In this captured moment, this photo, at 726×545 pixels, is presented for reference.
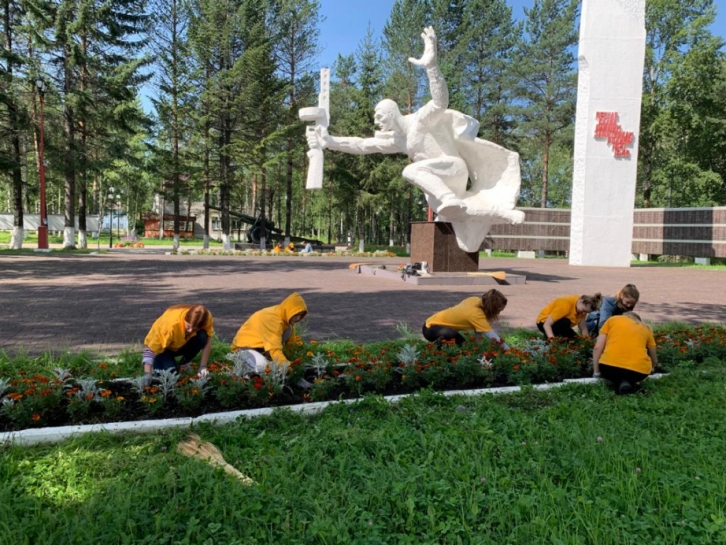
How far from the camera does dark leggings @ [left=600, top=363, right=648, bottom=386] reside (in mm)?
4609

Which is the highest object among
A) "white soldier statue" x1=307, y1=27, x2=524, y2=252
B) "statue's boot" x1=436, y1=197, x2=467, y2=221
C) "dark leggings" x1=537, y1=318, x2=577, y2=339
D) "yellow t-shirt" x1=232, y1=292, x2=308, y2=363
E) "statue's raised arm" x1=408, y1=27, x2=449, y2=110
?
"statue's raised arm" x1=408, y1=27, x2=449, y2=110

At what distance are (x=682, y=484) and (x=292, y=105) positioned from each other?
101 ft

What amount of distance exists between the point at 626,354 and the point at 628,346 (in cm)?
7

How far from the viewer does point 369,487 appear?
278 centimetres

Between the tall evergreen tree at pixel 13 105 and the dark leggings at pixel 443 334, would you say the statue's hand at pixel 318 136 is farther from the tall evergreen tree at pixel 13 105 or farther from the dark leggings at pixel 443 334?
the tall evergreen tree at pixel 13 105

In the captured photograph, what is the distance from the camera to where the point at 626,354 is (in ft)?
15.2

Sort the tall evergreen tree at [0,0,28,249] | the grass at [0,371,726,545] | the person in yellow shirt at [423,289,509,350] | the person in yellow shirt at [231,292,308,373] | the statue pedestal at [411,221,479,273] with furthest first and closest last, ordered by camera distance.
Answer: the tall evergreen tree at [0,0,28,249], the statue pedestal at [411,221,479,273], the person in yellow shirt at [423,289,509,350], the person in yellow shirt at [231,292,308,373], the grass at [0,371,726,545]

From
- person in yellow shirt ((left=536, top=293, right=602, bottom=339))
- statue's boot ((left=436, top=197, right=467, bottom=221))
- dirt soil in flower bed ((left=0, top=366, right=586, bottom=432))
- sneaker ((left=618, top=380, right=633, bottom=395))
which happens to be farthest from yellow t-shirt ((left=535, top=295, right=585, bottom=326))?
statue's boot ((left=436, top=197, right=467, bottom=221))

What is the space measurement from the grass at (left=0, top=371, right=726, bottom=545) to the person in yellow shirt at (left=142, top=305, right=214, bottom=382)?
105cm

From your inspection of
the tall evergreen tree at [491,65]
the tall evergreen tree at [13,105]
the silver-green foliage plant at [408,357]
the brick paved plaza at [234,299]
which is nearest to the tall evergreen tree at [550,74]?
the tall evergreen tree at [491,65]

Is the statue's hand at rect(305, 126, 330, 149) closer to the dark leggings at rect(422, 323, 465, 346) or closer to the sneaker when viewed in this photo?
the dark leggings at rect(422, 323, 465, 346)

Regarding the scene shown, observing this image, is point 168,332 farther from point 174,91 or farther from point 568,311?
point 174,91

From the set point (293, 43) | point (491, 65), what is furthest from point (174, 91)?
point (491, 65)

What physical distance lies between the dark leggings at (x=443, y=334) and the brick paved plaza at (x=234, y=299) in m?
1.21
